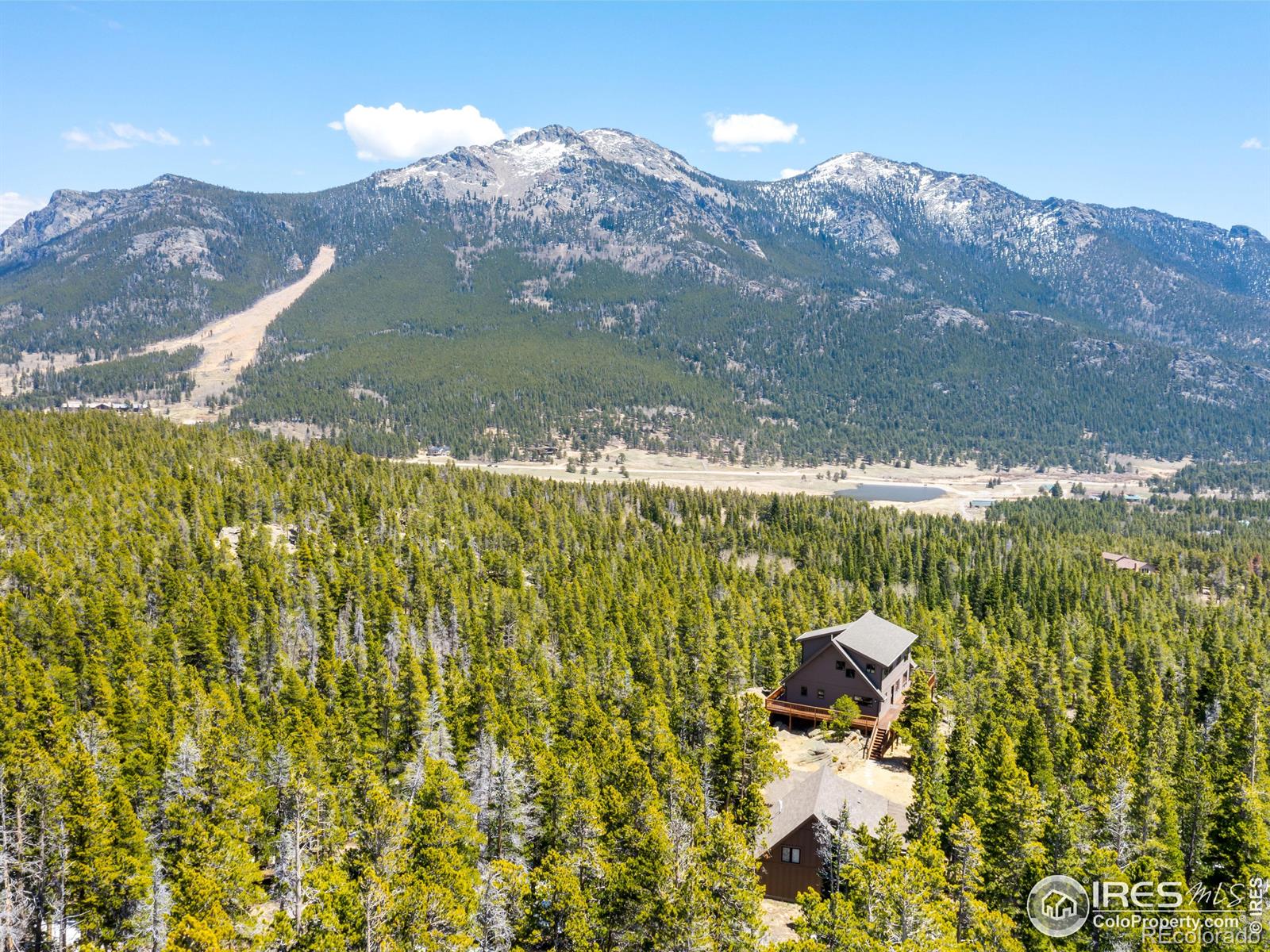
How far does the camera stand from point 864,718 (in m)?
77.4

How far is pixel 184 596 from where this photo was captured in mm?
91562

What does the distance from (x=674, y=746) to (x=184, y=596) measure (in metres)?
63.7

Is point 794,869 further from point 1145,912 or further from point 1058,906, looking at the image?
point 1145,912

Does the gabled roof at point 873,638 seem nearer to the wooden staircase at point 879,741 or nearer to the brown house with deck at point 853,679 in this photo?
the brown house with deck at point 853,679

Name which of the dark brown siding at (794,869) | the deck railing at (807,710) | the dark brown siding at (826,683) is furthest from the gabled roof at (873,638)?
the dark brown siding at (794,869)

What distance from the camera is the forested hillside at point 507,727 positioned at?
37.9 meters

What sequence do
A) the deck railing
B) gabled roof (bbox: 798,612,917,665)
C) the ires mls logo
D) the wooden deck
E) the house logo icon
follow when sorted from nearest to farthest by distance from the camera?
1. the ires mls logo
2. the house logo icon
3. the wooden deck
4. the deck railing
5. gabled roof (bbox: 798,612,917,665)

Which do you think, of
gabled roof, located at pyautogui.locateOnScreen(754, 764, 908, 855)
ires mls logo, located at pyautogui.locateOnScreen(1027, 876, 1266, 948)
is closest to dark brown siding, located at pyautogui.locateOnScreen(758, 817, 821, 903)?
gabled roof, located at pyautogui.locateOnScreen(754, 764, 908, 855)

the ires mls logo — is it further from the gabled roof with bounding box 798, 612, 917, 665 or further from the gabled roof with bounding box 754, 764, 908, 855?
the gabled roof with bounding box 798, 612, 917, 665

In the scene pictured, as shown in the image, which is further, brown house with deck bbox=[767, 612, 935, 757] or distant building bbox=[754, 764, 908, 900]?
brown house with deck bbox=[767, 612, 935, 757]

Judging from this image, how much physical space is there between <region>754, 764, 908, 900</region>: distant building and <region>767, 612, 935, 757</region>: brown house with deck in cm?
2405

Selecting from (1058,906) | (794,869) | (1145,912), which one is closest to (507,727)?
(794,869)

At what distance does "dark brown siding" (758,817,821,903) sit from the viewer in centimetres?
4875

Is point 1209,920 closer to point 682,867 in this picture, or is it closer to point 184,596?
point 682,867
